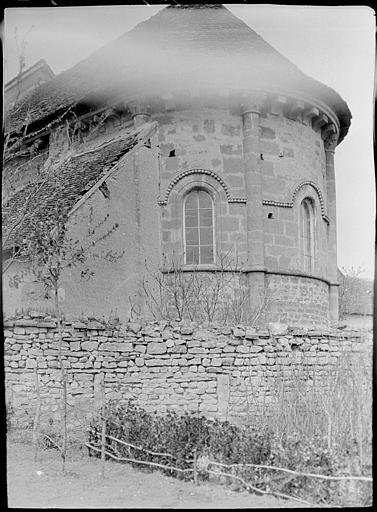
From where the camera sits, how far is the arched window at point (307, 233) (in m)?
9.89

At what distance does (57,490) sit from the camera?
241 inches

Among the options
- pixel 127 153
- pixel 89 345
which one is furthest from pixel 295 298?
pixel 89 345

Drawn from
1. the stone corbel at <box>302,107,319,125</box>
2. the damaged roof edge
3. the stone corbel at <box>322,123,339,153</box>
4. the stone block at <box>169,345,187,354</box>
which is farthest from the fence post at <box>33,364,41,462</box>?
the stone corbel at <box>302,107,319,125</box>

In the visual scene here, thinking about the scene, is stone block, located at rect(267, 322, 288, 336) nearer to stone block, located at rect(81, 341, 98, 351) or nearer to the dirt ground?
stone block, located at rect(81, 341, 98, 351)

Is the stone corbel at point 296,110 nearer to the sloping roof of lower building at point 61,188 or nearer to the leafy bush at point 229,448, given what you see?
the sloping roof of lower building at point 61,188

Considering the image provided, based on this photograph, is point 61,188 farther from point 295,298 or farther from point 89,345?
point 295,298

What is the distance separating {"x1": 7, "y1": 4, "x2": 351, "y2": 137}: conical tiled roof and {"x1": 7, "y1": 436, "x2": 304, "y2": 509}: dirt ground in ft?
12.0

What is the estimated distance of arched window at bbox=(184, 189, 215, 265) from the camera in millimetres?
9719

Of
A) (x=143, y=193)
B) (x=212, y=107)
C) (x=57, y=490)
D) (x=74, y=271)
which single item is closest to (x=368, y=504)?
(x=57, y=490)

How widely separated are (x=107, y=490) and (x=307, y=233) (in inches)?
221

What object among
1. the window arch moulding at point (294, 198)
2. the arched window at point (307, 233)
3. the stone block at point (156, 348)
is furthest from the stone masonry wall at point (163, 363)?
the window arch moulding at point (294, 198)

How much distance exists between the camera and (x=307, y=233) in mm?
10352

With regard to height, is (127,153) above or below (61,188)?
above

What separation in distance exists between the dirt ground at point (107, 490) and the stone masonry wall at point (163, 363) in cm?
85
